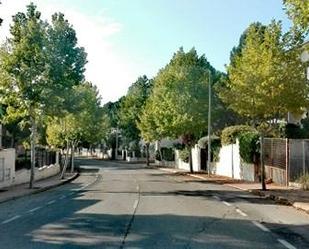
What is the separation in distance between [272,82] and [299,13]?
453 inches

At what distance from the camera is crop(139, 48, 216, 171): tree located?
172ft

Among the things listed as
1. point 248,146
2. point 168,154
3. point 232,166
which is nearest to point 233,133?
point 232,166

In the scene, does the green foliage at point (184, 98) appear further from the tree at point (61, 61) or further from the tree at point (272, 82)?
the tree at point (272, 82)

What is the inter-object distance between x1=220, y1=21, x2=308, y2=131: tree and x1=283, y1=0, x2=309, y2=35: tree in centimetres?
1029

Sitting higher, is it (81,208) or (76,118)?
(76,118)

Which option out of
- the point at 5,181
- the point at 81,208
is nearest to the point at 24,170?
the point at 5,181

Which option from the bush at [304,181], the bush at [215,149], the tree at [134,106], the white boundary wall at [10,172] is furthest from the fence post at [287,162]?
the tree at [134,106]

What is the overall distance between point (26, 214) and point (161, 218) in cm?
440

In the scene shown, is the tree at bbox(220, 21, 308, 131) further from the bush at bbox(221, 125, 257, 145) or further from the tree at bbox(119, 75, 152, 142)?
the tree at bbox(119, 75, 152, 142)

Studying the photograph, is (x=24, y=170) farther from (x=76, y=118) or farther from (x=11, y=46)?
(x=76, y=118)

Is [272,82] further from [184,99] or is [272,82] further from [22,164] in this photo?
[184,99]

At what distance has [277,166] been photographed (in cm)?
3397

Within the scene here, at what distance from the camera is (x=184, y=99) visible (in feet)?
172

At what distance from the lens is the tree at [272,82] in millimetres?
29578
